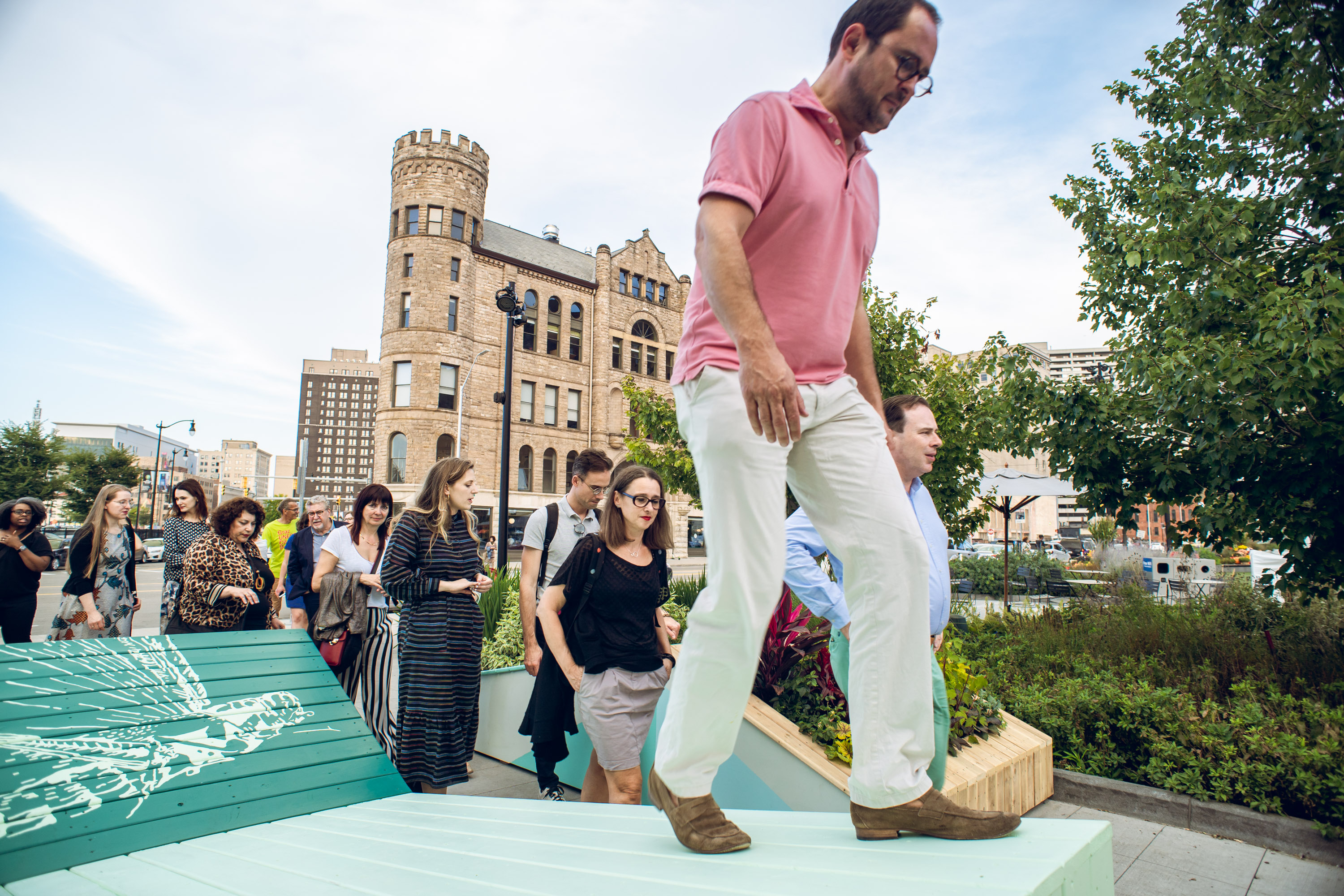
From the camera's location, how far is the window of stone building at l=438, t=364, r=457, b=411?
35250 millimetres

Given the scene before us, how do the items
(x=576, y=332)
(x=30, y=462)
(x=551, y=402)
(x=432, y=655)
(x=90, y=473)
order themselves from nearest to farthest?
(x=432, y=655), (x=30, y=462), (x=551, y=402), (x=90, y=473), (x=576, y=332)

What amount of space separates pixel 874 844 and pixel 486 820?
1416 millimetres

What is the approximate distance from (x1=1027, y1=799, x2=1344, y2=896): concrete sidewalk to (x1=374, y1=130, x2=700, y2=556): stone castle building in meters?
29.9

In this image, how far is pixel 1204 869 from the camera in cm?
335

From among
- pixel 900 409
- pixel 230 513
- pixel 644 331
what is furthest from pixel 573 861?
pixel 644 331

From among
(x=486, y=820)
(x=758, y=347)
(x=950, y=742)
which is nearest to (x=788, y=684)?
(x=950, y=742)

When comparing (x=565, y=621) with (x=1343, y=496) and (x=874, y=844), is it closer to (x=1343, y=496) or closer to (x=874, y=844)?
(x=874, y=844)

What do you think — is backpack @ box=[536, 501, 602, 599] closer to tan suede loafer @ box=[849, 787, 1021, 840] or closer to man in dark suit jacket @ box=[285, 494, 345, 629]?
man in dark suit jacket @ box=[285, 494, 345, 629]

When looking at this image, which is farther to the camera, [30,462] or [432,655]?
[30,462]

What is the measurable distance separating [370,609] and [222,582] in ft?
3.53

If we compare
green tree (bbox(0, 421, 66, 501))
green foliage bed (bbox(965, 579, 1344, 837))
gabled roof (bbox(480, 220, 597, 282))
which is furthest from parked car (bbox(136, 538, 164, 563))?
green foliage bed (bbox(965, 579, 1344, 837))

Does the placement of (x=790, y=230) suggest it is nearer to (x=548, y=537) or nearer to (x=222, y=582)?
(x=548, y=537)

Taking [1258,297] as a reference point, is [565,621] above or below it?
below

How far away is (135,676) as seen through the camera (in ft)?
10.3
